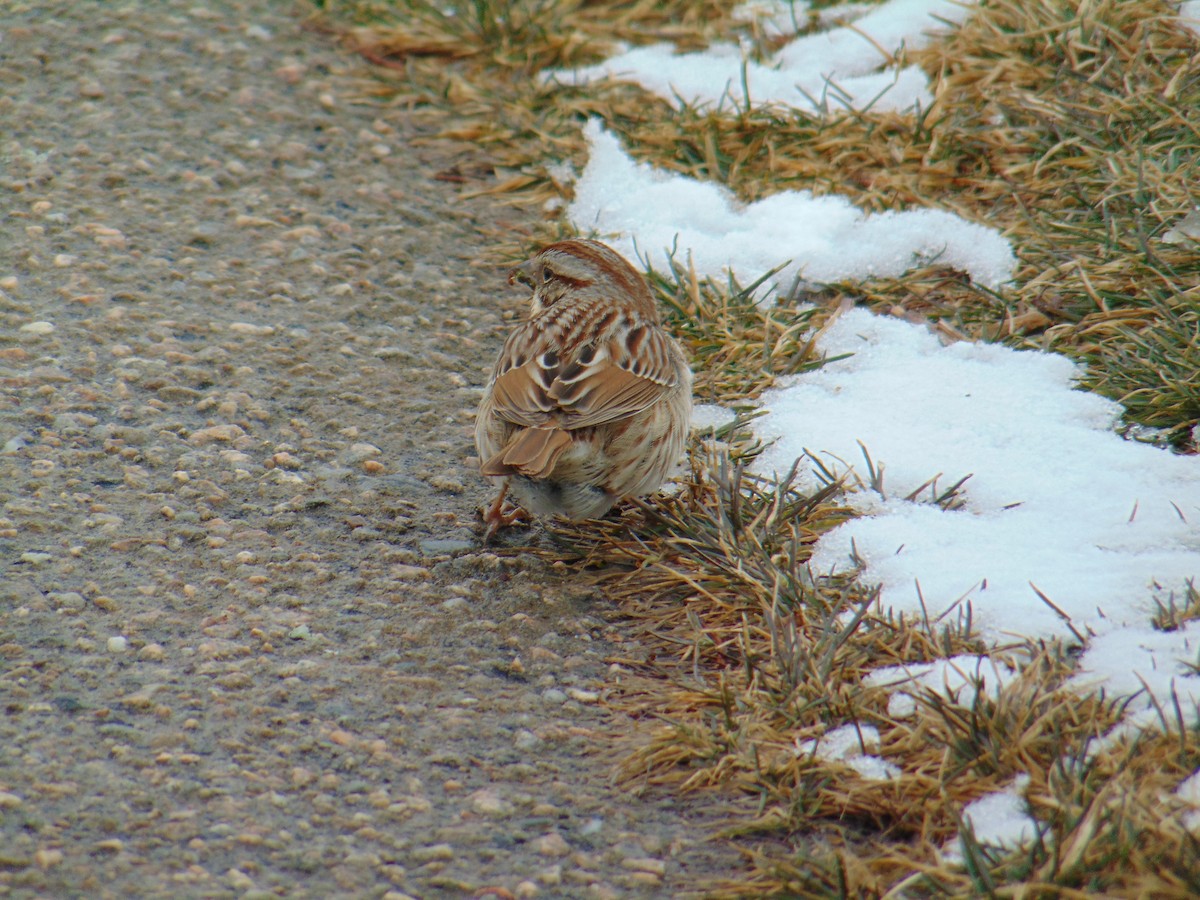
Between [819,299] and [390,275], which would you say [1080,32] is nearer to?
[819,299]

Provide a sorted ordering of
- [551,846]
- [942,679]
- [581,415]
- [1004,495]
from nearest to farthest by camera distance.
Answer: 1. [551,846]
2. [942,679]
3. [581,415]
4. [1004,495]

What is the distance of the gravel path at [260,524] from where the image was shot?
9.98ft

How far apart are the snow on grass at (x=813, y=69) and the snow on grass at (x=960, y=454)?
0.78m

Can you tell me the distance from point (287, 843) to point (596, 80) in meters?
5.00

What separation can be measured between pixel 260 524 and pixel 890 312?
2.73 meters

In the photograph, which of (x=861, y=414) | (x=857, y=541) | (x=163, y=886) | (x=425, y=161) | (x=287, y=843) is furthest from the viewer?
(x=425, y=161)

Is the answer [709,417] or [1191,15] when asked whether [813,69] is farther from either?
[709,417]

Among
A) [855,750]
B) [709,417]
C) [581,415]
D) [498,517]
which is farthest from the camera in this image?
[709,417]

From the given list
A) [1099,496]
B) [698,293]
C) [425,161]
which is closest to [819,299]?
[698,293]

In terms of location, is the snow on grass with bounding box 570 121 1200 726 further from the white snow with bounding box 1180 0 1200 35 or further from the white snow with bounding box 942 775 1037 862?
the white snow with bounding box 1180 0 1200 35

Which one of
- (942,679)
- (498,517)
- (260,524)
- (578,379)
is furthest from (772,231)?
(942,679)

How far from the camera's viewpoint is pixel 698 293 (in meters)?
5.57

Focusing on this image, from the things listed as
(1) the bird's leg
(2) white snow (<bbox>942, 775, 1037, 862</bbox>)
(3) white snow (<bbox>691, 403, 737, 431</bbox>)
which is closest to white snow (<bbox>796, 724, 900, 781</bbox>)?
(2) white snow (<bbox>942, 775, 1037, 862</bbox>)

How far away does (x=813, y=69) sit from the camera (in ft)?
22.6
